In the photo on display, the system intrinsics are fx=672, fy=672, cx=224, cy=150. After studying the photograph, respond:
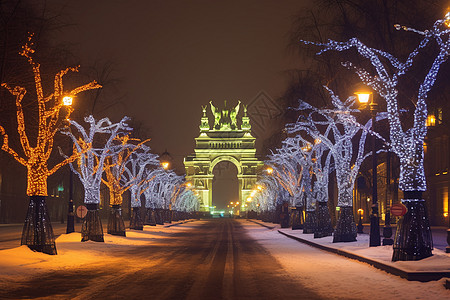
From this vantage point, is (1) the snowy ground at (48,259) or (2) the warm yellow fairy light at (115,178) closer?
(1) the snowy ground at (48,259)

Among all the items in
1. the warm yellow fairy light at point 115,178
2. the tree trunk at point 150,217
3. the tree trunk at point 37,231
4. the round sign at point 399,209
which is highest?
the warm yellow fairy light at point 115,178

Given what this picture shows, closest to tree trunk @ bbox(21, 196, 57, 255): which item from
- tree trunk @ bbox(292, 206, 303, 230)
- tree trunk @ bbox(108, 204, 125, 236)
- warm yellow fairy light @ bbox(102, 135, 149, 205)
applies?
warm yellow fairy light @ bbox(102, 135, 149, 205)

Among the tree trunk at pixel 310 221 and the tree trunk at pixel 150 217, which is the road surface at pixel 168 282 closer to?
the tree trunk at pixel 310 221

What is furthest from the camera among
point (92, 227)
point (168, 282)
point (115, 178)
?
point (115, 178)

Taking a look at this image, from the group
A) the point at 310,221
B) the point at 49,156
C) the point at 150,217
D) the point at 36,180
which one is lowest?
the point at 150,217

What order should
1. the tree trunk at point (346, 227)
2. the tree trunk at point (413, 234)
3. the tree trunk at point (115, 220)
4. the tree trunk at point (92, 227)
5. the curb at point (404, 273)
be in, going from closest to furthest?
the curb at point (404, 273) < the tree trunk at point (413, 234) < the tree trunk at point (346, 227) < the tree trunk at point (92, 227) < the tree trunk at point (115, 220)

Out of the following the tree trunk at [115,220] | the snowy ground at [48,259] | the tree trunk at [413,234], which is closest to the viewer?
the snowy ground at [48,259]

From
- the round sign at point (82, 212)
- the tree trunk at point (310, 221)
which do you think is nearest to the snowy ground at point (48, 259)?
the round sign at point (82, 212)

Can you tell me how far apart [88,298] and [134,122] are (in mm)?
76911

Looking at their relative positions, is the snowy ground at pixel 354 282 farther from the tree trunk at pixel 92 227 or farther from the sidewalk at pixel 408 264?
the tree trunk at pixel 92 227

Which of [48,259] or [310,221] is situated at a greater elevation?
[310,221]

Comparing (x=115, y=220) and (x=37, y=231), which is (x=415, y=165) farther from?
(x=115, y=220)

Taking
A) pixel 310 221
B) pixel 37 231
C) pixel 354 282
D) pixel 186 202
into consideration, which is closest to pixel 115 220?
pixel 310 221

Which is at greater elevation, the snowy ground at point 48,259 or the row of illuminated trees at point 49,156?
the row of illuminated trees at point 49,156
